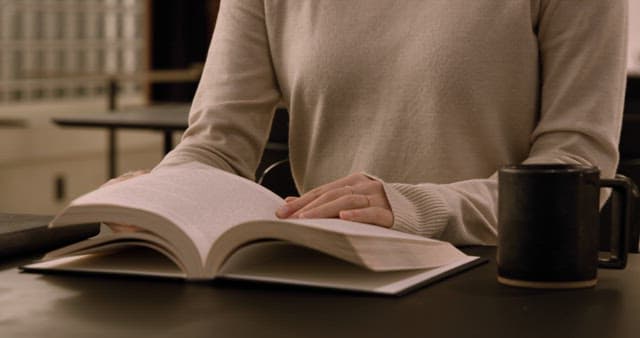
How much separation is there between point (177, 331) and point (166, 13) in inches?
235

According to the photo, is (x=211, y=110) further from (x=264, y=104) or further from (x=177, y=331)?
(x=177, y=331)

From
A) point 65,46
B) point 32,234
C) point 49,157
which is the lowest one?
point 49,157

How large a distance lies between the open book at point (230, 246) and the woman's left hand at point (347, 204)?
0.03 m

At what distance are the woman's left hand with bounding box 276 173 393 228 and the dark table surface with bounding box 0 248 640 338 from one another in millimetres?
131

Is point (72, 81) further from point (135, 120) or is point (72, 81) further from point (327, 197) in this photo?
point (327, 197)

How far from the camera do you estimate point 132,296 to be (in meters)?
0.93

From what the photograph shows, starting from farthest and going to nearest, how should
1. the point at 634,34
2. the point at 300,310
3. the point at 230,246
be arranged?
the point at 634,34
the point at 230,246
the point at 300,310

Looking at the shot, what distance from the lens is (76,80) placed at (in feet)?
19.0

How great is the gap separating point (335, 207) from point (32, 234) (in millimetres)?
311

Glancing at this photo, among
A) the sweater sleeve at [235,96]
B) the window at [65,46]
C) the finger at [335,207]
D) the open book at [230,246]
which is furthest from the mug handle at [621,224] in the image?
the window at [65,46]

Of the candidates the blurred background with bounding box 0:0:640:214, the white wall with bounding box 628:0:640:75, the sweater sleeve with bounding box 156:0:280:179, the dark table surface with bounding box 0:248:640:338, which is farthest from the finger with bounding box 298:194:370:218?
the white wall with bounding box 628:0:640:75

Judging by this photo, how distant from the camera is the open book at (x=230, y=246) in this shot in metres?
0.94

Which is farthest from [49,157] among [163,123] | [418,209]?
[418,209]

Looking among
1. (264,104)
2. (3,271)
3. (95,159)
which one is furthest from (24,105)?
(3,271)
